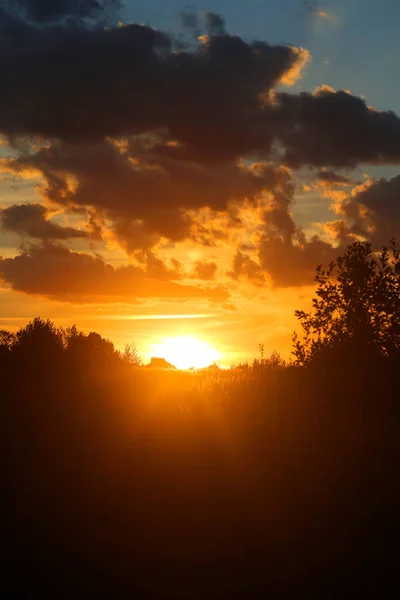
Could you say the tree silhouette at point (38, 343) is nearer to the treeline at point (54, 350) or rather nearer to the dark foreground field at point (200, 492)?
the treeline at point (54, 350)

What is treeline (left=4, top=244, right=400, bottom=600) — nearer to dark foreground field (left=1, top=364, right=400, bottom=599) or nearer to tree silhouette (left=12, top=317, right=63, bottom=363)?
dark foreground field (left=1, top=364, right=400, bottom=599)

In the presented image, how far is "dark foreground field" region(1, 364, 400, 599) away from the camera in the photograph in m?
10.4

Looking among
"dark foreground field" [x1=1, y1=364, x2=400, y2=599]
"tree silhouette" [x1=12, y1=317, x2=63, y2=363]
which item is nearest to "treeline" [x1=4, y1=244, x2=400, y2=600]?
"dark foreground field" [x1=1, y1=364, x2=400, y2=599]

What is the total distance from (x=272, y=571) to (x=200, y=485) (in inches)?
137

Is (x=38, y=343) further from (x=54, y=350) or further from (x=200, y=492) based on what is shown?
(x=200, y=492)

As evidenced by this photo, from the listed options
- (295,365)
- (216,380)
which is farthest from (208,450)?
(295,365)

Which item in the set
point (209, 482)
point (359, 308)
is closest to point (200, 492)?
point (209, 482)

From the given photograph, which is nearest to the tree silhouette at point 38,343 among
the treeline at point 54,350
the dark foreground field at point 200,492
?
the treeline at point 54,350

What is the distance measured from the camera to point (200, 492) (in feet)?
44.1

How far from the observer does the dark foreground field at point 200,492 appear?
34.1ft

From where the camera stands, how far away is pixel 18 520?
12195 mm

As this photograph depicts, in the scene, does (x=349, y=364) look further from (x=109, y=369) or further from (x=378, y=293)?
(x=109, y=369)

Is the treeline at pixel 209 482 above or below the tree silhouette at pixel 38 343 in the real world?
below

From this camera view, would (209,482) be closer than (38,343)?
Yes
